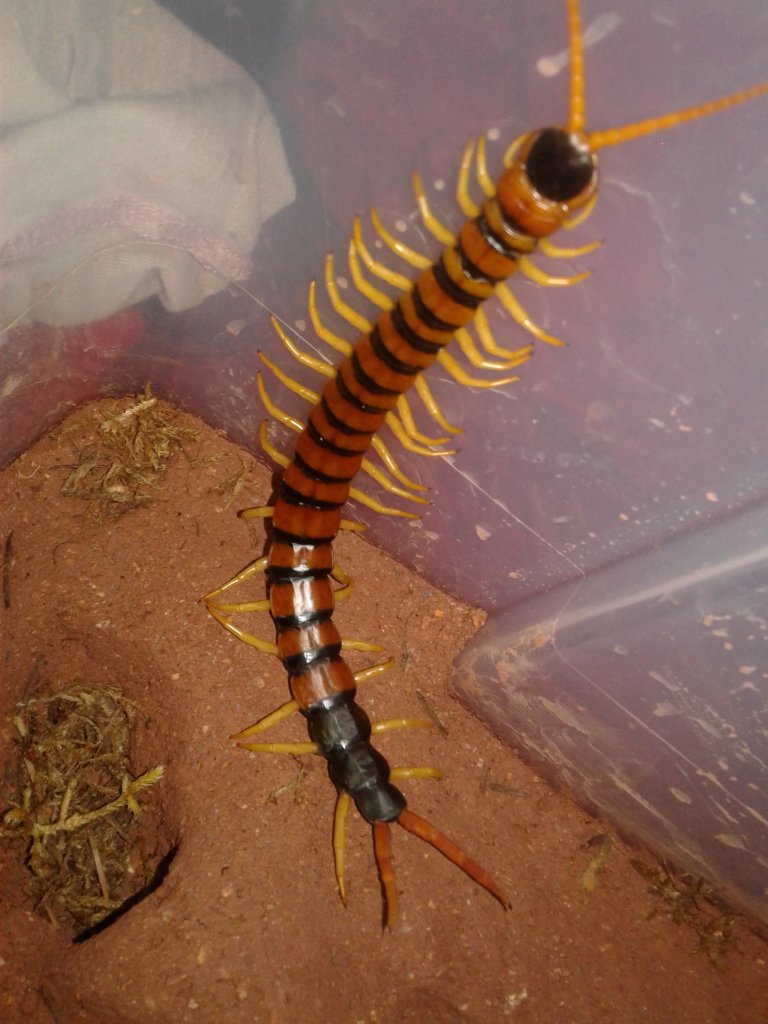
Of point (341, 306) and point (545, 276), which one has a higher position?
point (545, 276)

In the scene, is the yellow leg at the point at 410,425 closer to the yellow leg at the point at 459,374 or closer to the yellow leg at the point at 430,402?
the yellow leg at the point at 430,402

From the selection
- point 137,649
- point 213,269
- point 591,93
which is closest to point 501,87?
point 591,93

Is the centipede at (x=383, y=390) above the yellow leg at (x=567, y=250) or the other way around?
the other way around

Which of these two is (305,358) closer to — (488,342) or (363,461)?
(363,461)

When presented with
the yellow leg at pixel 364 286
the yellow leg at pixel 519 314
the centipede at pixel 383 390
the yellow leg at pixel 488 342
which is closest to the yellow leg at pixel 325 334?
the centipede at pixel 383 390

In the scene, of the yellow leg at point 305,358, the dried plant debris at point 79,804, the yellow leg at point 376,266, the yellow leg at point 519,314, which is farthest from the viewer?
the yellow leg at point 305,358

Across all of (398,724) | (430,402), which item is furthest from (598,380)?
(398,724)

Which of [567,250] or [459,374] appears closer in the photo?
[567,250]
